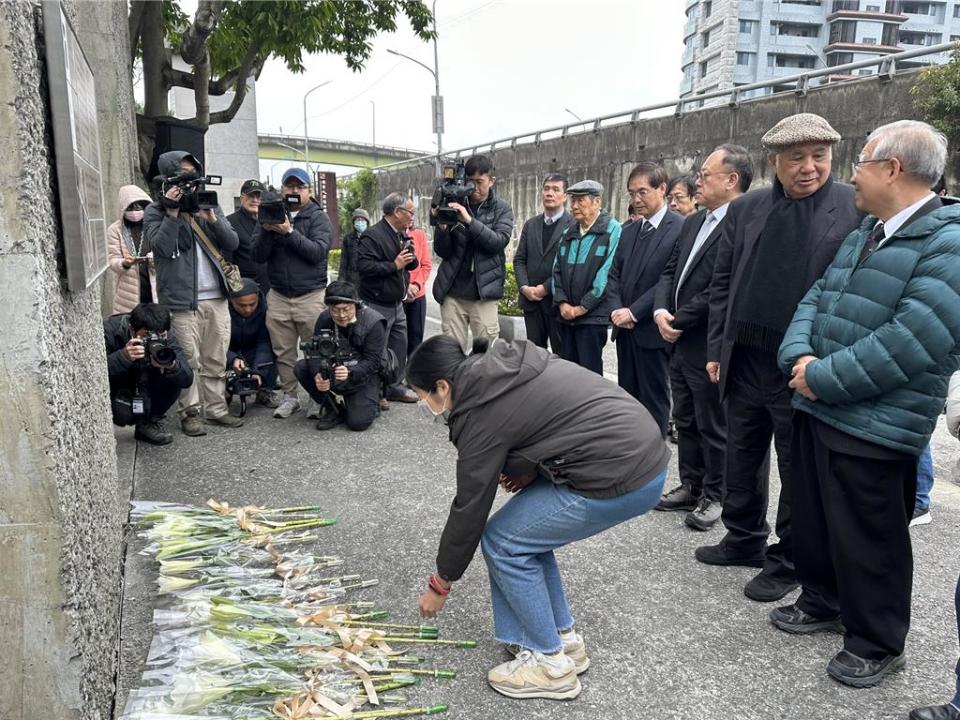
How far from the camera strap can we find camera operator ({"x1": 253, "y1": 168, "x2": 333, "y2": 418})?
36 cm

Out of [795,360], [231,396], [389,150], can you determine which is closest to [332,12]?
[231,396]

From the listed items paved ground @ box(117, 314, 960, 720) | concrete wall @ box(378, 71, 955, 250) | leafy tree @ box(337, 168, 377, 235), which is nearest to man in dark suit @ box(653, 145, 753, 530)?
paved ground @ box(117, 314, 960, 720)

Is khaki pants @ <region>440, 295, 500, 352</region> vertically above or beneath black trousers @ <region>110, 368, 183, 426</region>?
above

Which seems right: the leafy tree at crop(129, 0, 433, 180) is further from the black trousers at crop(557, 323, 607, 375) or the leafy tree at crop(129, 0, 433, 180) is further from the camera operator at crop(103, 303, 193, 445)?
the black trousers at crop(557, 323, 607, 375)

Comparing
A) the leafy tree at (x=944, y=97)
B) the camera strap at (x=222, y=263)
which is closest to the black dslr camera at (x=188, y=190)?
the camera strap at (x=222, y=263)

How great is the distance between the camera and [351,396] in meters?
5.78

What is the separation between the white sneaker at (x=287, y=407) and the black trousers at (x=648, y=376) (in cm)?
272

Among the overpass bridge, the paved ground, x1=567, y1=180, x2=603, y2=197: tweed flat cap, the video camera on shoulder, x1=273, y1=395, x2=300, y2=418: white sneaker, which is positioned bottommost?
the paved ground

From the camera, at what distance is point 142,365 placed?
5.04 m

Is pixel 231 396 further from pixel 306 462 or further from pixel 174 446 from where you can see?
pixel 306 462

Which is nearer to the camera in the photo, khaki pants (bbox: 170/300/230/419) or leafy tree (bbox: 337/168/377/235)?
khaki pants (bbox: 170/300/230/419)

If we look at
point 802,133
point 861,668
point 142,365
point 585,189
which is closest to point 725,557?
point 861,668

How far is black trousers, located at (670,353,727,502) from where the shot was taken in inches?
156

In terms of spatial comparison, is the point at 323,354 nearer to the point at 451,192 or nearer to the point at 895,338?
the point at 451,192
